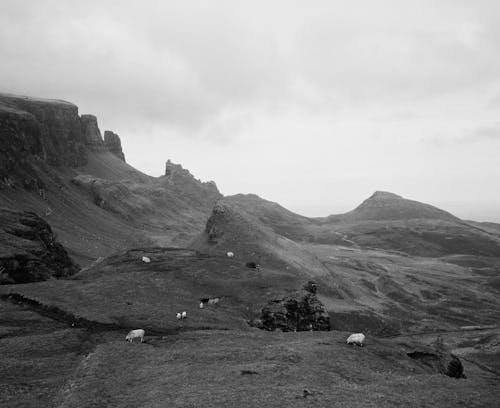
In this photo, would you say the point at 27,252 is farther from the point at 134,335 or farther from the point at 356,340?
the point at 356,340

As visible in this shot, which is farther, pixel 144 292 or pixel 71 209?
pixel 71 209

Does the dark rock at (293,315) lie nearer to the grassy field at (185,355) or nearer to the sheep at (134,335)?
the grassy field at (185,355)

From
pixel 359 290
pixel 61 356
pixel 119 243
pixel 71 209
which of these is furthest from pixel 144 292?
pixel 71 209

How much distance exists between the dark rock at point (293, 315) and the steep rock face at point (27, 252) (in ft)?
150

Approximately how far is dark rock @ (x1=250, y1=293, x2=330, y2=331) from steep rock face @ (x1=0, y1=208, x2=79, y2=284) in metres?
45.8

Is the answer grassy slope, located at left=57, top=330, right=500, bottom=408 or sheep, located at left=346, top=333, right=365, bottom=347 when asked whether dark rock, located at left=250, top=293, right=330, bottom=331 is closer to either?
grassy slope, located at left=57, top=330, right=500, bottom=408

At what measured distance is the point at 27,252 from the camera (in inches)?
3477

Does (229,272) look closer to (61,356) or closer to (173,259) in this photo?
(173,259)

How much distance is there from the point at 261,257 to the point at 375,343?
8081 centimetres

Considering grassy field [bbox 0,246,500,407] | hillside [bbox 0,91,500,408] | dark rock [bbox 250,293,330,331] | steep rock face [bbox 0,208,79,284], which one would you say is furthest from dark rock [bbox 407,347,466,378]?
steep rock face [bbox 0,208,79,284]

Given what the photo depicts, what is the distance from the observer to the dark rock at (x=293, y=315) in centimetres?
7119

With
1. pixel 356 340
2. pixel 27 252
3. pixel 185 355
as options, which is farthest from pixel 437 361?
pixel 27 252

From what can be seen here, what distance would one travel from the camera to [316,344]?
48625 millimetres

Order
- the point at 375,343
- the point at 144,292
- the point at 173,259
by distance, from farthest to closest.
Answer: the point at 173,259 → the point at 144,292 → the point at 375,343
